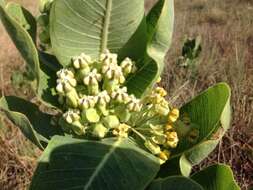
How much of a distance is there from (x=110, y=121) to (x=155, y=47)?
230mm

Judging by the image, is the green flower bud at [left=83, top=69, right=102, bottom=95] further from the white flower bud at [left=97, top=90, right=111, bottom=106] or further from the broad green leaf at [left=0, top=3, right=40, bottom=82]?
the broad green leaf at [left=0, top=3, right=40, bottom=82]

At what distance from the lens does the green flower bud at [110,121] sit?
4.57ft

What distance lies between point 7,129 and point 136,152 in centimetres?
270

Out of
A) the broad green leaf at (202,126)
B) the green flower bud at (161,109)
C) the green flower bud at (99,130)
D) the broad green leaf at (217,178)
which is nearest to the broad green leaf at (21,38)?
the green flower bud at (99,130)

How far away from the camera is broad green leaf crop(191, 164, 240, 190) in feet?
4.76

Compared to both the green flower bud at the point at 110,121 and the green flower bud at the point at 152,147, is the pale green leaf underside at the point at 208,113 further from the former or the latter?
the green flower bud at the point at 110,121

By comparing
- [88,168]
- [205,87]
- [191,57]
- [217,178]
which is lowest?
[205,87]

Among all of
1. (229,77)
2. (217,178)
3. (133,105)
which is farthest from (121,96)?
(229,77)

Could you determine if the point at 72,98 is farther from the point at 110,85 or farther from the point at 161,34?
the point at 161,34

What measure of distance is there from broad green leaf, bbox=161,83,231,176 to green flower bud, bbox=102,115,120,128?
0.20 metres

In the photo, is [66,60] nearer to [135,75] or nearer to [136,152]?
[135,75]

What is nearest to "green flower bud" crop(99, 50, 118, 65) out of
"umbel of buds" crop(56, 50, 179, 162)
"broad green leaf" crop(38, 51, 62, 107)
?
"umbel of buds" crop(56, 50, 179, 162)

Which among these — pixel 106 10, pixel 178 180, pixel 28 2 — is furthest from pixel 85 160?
pixel 28 2

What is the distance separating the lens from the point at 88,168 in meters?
1.35
